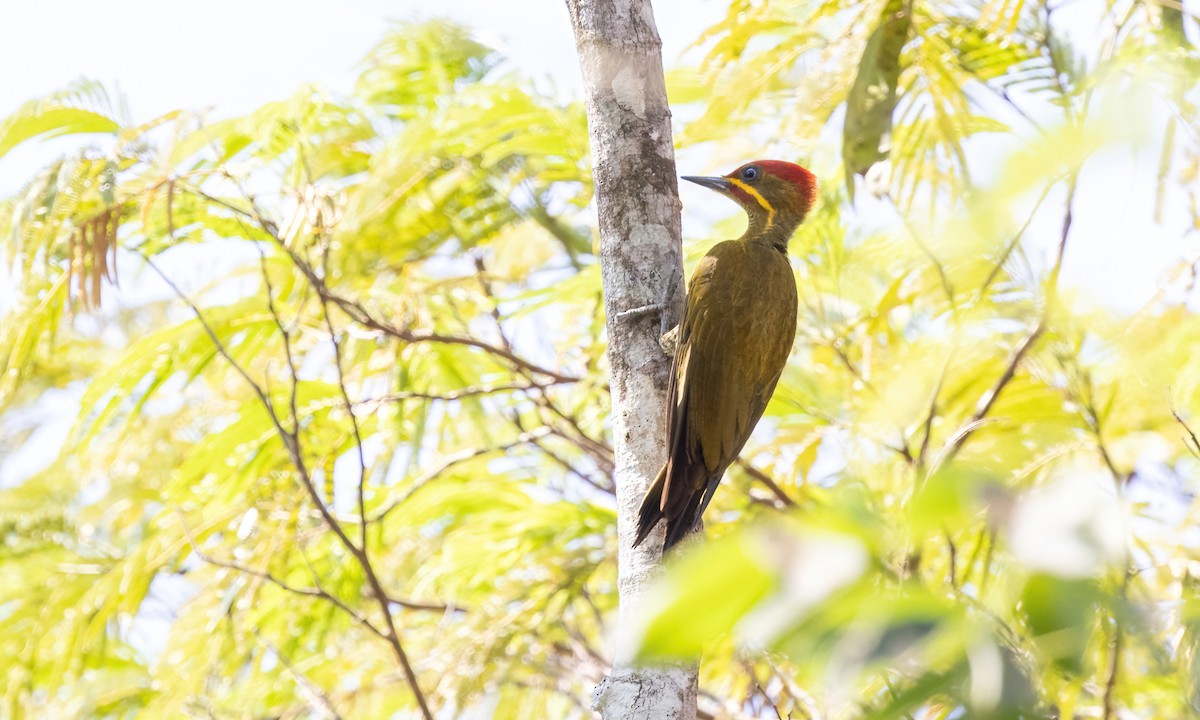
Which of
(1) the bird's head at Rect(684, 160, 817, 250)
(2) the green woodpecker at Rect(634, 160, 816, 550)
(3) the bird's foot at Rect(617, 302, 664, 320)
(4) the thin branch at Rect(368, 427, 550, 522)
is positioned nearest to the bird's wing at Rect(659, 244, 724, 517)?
(2) the green woodpecker at Rect(634, 160, 816, 550)

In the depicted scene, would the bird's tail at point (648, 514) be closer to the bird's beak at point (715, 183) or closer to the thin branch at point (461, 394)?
the thin branch at point (461, 394)

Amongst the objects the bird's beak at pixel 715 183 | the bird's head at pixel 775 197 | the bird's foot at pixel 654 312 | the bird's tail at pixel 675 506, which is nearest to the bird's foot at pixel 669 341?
the bird's foot at pixel 654 312

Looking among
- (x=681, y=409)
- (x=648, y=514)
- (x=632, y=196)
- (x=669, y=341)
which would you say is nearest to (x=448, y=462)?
(x=681, y=409)

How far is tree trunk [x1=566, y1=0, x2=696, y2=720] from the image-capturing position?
2.51 meters

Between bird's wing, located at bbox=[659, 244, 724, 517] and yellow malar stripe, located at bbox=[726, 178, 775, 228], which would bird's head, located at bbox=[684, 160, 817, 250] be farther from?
bird's wing, located at bbox=[659, 244, 724, 517]

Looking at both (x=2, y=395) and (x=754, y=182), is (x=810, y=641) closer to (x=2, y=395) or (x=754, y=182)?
(x=754, y=182)

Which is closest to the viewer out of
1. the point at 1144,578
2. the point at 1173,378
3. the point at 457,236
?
the point at 1173,378

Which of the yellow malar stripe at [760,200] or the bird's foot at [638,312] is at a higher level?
the bird's foot at [638,312]

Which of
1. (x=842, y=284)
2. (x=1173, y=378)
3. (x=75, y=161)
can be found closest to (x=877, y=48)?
(x=842, y=284)

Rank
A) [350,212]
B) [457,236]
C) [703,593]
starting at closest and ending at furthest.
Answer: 1. [703,593]
2. [350,212]
3. [457,236]

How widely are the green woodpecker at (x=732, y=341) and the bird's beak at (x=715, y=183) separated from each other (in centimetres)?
12

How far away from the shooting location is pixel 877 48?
11.9 feet

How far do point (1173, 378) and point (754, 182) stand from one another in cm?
145

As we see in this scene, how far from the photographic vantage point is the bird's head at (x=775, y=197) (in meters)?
3.83
